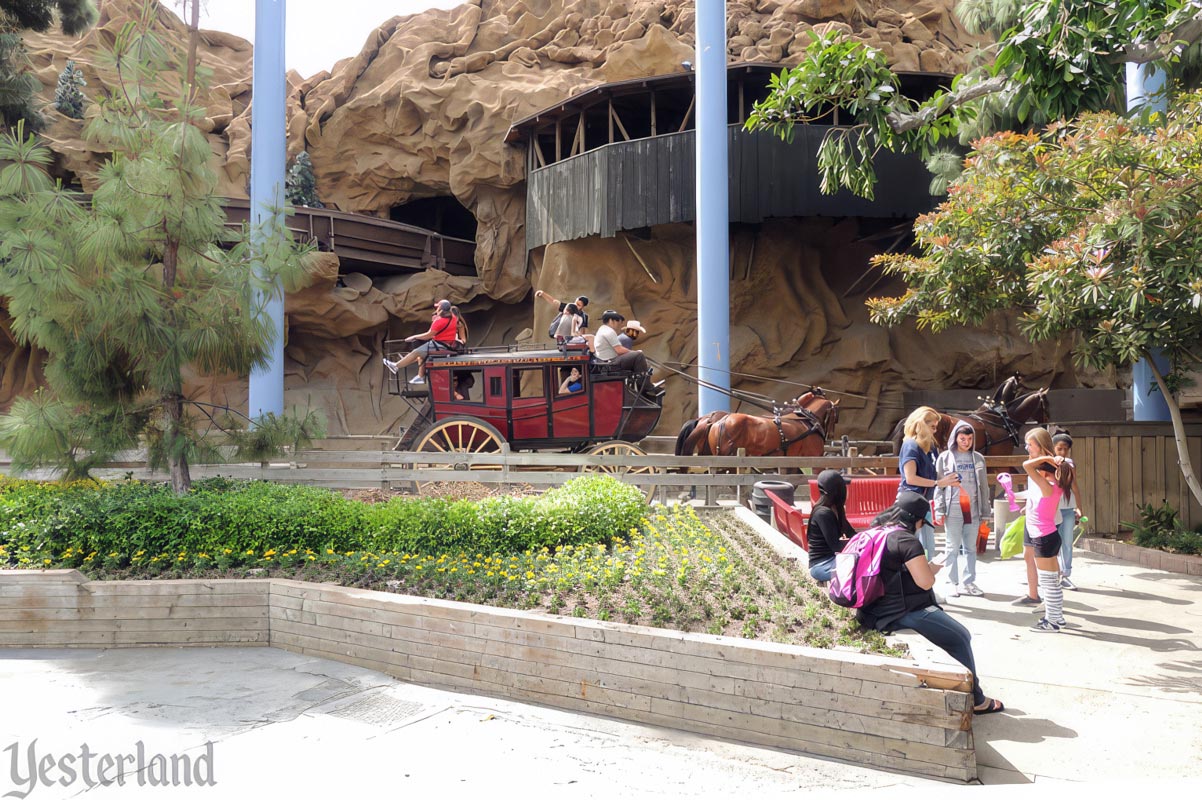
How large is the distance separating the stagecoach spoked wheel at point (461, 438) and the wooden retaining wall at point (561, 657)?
588 cm

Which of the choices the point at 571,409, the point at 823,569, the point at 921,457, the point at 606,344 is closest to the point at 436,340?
the point at 571,409

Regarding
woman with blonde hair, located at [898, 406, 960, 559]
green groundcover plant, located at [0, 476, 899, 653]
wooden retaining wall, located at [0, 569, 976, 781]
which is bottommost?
wooden retaining wall, located at [0, 569, 976, 781]

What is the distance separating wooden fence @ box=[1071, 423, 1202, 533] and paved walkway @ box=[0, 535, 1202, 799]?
5.45 meters

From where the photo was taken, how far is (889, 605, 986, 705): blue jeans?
480 cm

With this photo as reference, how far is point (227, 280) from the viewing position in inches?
344

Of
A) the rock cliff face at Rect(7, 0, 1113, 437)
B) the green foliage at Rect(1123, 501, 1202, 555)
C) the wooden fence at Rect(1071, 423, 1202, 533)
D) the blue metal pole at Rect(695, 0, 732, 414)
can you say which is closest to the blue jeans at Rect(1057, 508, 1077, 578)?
the green foliage at Rect(1123, 501, 1202, 555)

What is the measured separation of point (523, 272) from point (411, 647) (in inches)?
792

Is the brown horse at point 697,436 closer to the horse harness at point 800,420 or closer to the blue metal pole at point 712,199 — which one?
the horse harness at point 800,420

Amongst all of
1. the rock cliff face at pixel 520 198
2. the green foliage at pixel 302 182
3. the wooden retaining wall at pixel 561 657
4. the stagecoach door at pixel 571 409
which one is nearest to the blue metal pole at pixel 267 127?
the rock cliff face at pixel 520 198

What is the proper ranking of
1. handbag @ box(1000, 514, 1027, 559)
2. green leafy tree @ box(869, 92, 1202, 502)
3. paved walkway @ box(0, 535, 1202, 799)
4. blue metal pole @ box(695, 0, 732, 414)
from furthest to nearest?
1. blue metal pole @ box(695, 0, 732, 414)
2. handbag @ box(1000, 514, 1027, 559)
3. green leafy tree @ box(869, 92, 1202, 502)
4. paved walkway @ box(0, 535, 1202, 799)

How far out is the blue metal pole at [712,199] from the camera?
55.2 feet

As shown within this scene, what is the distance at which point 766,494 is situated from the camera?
1052 cm

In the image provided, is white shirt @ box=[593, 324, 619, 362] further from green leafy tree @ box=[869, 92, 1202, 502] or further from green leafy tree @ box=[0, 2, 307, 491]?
green leafy tree @ box=[0, 2, 307, 491]

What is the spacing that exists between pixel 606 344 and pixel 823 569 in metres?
7.05
